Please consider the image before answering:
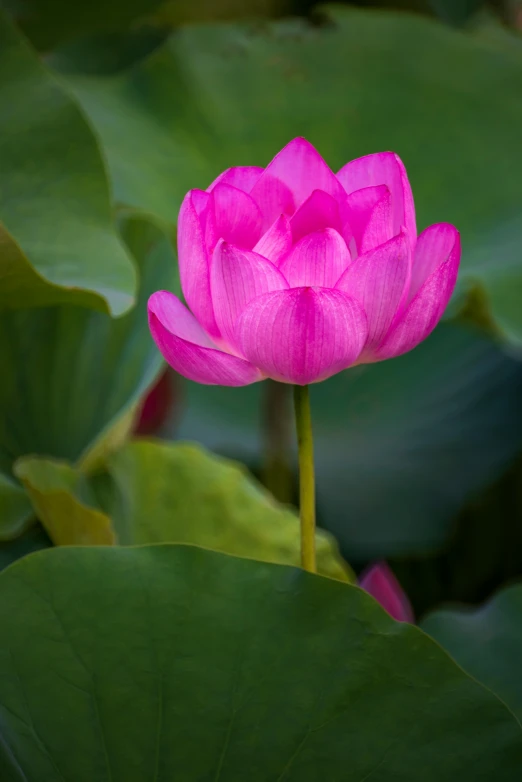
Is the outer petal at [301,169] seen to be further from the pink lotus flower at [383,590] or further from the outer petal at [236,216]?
the pink lotus flower at [383,590]

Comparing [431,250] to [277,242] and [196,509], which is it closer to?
[277,242]

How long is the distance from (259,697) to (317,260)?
0.22 m

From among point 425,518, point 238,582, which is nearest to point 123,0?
point 425,518

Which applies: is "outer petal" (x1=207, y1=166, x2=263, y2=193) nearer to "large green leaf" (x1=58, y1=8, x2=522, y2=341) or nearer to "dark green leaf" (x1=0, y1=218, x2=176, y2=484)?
"dark green leaf" (x1=0, y1=218, x2=176, y2=484)

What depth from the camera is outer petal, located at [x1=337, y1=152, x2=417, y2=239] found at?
0.41 meters

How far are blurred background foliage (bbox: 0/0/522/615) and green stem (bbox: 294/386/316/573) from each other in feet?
0.64

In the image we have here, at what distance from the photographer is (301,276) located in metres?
0.40

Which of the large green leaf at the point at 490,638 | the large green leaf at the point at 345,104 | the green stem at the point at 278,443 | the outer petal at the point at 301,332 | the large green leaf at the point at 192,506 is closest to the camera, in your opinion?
the outer petal at the point at 301,332

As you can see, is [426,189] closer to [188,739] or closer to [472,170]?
[472,170]

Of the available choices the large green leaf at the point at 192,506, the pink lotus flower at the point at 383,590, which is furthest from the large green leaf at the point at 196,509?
the pink lotus flower at the point at 383,590

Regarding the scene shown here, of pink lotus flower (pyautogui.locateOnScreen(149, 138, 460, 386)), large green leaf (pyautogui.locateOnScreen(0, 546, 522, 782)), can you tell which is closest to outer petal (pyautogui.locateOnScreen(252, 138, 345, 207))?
pink lotus flower (pyautogui.locateOnScreen(149, 138, 460, 386))

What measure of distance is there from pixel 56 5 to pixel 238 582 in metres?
0.93

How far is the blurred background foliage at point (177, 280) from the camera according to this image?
65 cm

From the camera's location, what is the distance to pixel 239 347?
40 cm
